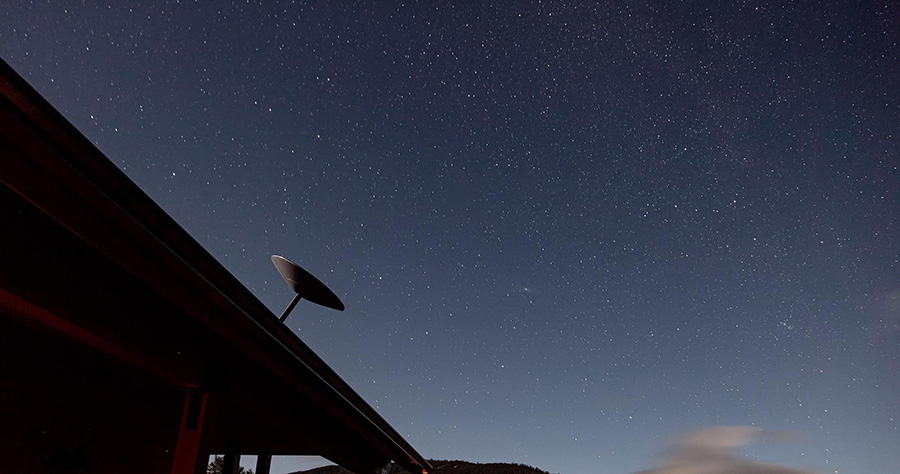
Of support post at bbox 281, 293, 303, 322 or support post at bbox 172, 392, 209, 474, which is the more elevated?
support post at bbox 281, 293, 303, 322

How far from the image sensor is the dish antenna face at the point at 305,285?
4.71 metres

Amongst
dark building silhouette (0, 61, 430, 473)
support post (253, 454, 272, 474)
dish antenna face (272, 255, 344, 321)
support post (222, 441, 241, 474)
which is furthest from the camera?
support post (253, 454, 272, 474)

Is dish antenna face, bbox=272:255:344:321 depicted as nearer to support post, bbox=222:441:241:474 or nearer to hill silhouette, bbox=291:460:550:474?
support post, bbox=222:441:241:474

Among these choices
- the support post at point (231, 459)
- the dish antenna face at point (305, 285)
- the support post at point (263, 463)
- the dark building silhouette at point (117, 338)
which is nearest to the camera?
the dark building silhouette at point (117, 338)

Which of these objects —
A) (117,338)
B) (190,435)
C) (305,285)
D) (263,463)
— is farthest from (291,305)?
(117,338)

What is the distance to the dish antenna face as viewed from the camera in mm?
4711

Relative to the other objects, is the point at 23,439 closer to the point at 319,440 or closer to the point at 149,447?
the point at 149,447

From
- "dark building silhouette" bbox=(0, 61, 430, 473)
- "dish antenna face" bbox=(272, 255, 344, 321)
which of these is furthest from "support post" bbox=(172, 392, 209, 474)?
"dish antenna face" bbox=(272, 255, 344, 321)

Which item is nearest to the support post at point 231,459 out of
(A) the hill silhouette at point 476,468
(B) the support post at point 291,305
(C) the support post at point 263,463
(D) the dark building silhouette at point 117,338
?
(D) the dark building silhouette at point 117,338

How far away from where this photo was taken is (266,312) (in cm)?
309

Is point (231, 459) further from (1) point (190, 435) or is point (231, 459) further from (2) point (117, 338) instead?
(2) point (117, 338)

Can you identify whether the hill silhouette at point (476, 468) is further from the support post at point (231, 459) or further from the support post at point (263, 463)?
the support post at point (231, 459)

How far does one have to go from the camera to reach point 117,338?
8.20ft

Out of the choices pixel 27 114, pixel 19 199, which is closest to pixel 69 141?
pixel 27 114
